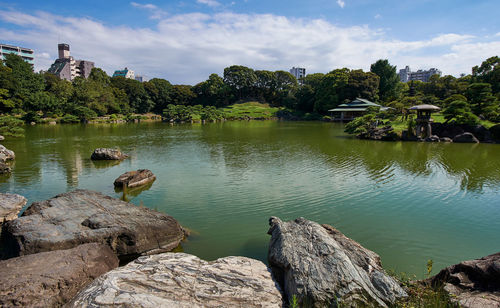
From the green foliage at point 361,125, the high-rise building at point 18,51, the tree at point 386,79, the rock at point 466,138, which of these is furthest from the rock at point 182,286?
the high-rise building at point 18,51

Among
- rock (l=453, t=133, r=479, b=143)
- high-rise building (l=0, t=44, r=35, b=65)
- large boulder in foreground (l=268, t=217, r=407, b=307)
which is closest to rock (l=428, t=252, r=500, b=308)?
large boulder in foreground (l=268, t=217, r=407, b=307)

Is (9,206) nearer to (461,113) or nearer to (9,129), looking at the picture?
(9,129)

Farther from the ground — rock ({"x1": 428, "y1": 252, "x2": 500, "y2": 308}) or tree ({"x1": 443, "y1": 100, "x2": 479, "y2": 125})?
tree ({"x1": 443, "y1": 100, "x2": 479, "y2": 125})

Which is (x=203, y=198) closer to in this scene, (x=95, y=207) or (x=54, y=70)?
(x=95, y=207)

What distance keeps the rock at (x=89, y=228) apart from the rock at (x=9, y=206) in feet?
3.73

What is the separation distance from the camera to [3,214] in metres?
7.27

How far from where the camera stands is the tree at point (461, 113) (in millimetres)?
24922

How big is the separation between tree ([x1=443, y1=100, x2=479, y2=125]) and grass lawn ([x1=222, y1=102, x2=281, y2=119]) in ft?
143

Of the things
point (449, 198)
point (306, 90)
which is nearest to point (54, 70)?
point (306, 90)

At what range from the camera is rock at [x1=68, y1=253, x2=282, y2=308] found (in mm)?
3693

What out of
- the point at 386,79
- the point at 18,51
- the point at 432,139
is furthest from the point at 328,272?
the point at 18,51

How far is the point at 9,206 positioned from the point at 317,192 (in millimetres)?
9743

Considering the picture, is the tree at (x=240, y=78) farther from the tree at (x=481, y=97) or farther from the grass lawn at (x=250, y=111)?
the tree at (x=481, y=97)

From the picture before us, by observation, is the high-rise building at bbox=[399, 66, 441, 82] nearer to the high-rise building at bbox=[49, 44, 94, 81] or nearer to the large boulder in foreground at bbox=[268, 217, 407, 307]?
the high-rise building at bbox=[49, 44, 94, 81]
